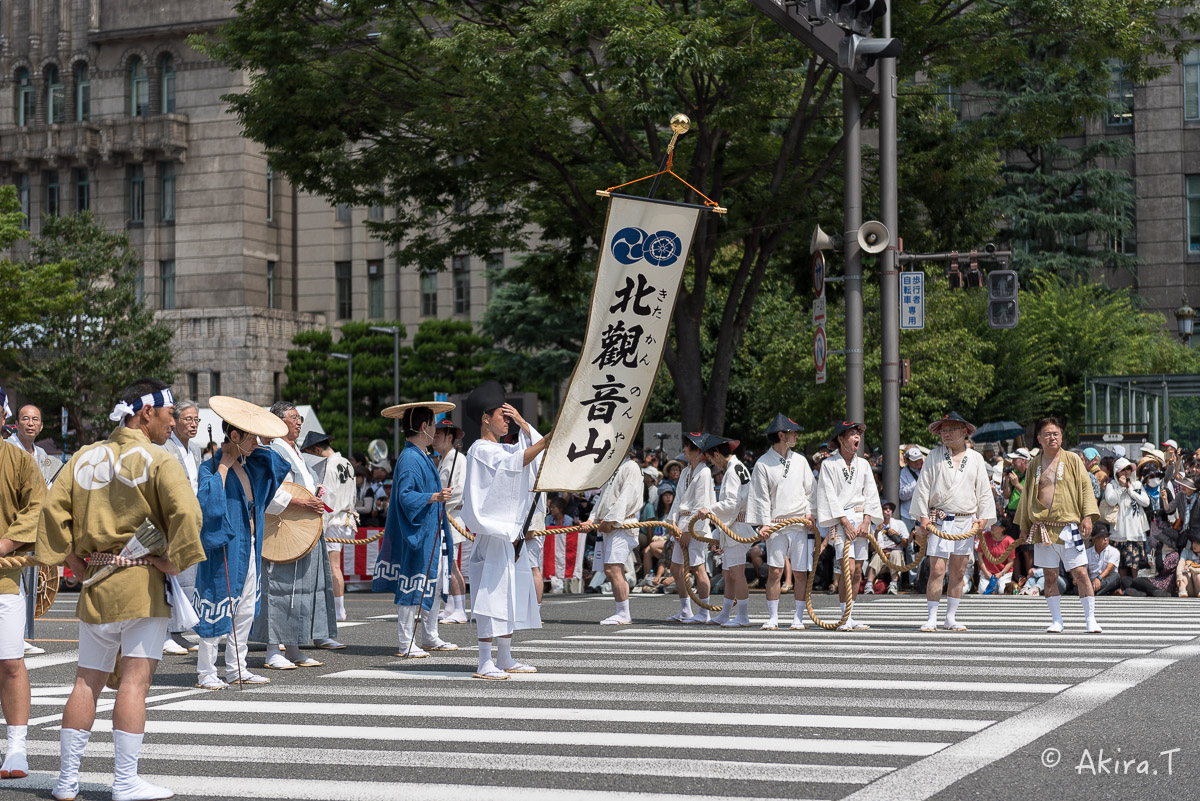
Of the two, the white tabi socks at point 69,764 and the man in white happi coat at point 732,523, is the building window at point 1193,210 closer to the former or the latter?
the man in white happi coat at point 732,523

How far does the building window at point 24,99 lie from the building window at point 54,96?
3.11 feet

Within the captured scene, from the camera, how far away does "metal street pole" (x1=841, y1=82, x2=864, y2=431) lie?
18.1 meters

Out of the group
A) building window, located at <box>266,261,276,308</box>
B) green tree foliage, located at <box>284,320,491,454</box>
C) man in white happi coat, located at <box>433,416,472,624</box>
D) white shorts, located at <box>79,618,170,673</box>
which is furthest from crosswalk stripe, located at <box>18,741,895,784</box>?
building window, located at <box>266,261,276,308</box>

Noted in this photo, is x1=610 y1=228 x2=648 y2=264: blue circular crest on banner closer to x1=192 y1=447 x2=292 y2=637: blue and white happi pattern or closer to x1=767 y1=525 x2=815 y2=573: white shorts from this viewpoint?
x1=192 y1=447 x2=292 y2=637: blue and white happi pattern

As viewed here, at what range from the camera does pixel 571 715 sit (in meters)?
8.24

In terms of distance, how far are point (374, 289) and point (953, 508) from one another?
172 ft

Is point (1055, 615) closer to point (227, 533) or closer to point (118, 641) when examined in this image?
point (227, 533)

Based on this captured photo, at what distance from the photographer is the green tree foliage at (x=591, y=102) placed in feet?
61.0

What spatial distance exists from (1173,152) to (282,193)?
3705cm

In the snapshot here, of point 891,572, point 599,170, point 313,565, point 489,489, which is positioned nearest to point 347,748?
point 489,489

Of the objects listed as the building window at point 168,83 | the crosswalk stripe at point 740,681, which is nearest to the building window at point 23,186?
the building window at point 168,83

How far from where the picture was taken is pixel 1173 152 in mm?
47531

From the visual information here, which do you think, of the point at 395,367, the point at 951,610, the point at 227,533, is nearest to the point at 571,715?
the point at 227,533

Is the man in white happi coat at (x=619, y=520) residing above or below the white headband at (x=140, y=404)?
below
